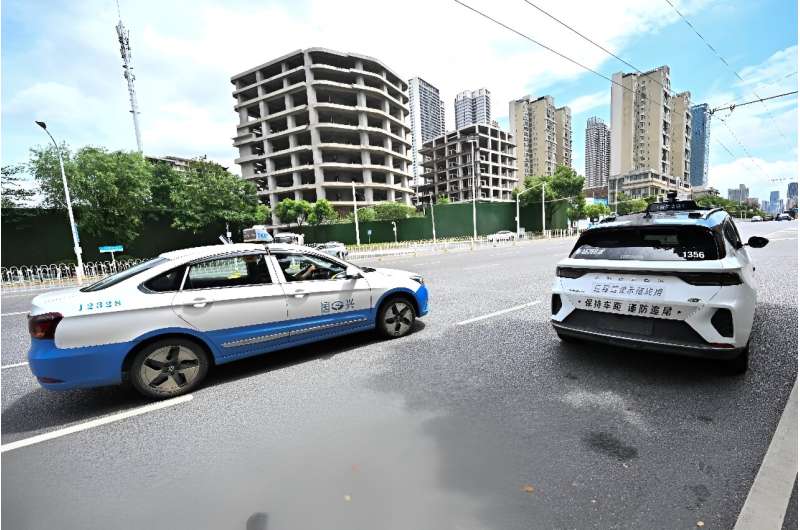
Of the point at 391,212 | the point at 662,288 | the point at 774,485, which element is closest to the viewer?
the point at 774,485

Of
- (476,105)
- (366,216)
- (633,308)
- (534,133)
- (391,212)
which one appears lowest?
(633,308)

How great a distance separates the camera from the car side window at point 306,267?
4371 mm

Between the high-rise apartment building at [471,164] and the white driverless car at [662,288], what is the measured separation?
70.3 meters

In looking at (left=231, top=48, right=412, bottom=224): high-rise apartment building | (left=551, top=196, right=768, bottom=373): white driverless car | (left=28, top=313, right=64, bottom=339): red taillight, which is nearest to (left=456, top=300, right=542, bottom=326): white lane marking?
(left=551, top=196, right=768, bottom=373): white driverless car

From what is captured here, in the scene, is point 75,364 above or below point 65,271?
above

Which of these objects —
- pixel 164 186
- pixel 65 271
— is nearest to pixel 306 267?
pixel 65 271

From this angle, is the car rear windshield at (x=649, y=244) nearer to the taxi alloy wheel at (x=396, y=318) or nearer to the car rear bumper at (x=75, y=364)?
the taxi alloy wheel at (x=396, y=318)

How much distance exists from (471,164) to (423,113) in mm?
42799

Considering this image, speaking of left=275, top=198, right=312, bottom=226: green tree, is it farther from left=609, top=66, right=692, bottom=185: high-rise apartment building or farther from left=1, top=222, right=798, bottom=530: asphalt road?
left=609, top=66, right=692, bottom=185: high-rise apartment building

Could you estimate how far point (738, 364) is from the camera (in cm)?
334

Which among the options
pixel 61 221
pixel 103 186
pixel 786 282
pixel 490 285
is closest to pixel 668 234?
pixel 490 285

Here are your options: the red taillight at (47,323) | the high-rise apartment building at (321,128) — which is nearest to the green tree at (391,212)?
the high-rise apartment building at (321,128)

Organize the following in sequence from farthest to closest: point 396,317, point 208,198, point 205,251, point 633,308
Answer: point 208,198, point 396,317, point 205,251, point 633,308

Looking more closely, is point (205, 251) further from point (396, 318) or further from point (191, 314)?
point (396, 318)
